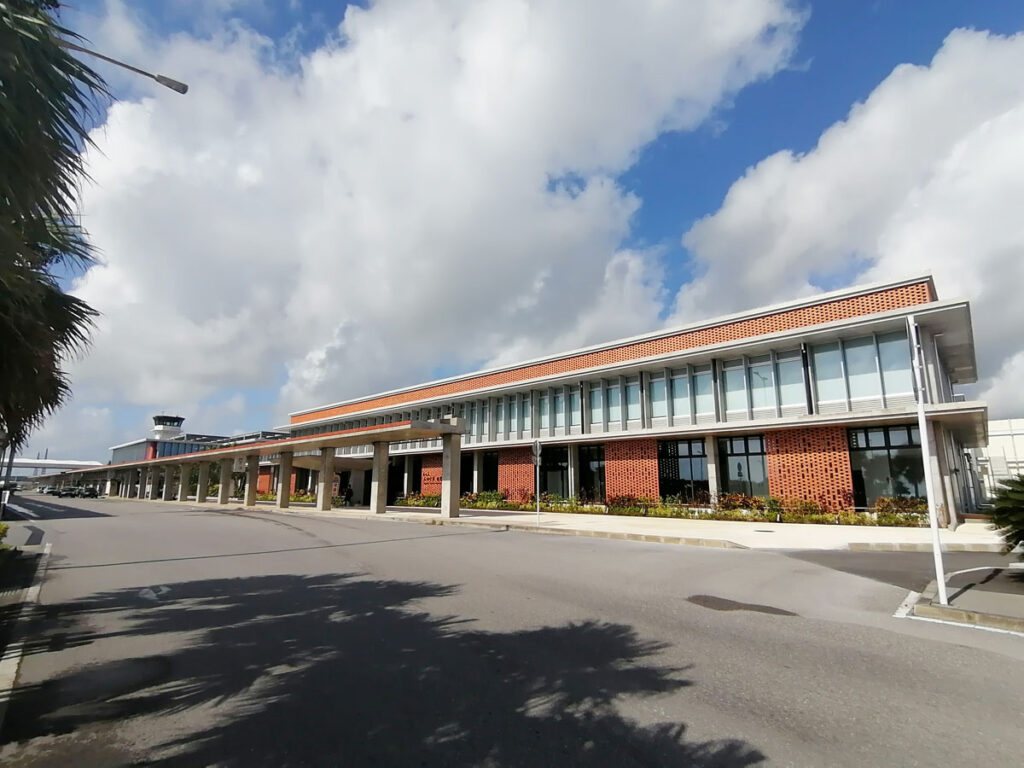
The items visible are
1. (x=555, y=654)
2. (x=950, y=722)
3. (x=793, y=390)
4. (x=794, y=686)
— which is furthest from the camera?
(x=793, y=390)

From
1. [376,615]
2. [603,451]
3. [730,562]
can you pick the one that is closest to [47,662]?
[376,615]

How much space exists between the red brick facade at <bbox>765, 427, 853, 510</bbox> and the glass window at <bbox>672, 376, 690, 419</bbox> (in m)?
4.32

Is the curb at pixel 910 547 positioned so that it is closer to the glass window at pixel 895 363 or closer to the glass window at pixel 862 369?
the glass window at pixel 895 363

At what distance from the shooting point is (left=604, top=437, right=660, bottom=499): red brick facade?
28.1 metres

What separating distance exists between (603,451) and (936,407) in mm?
15820

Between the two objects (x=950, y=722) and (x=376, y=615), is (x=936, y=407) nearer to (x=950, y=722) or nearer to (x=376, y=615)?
(x=950, y=722)

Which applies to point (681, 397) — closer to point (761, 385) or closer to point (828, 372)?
point (761, 385)

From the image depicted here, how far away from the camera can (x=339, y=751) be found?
3.55m

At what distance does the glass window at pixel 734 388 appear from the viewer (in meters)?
25.3

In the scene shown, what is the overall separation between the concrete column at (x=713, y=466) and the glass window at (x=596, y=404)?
6.90 m

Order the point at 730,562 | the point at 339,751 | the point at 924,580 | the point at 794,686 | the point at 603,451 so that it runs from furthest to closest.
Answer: the point at 603,451, the point at 730,562, the point at 924,580, the point at 794,686, the point at 339,751

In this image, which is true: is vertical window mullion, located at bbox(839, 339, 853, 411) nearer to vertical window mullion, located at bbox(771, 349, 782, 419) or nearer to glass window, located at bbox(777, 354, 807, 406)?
glass window, located at bbox(777, 354, 807, 406)

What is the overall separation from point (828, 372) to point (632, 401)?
32.6 ft

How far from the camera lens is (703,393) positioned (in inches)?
1054
